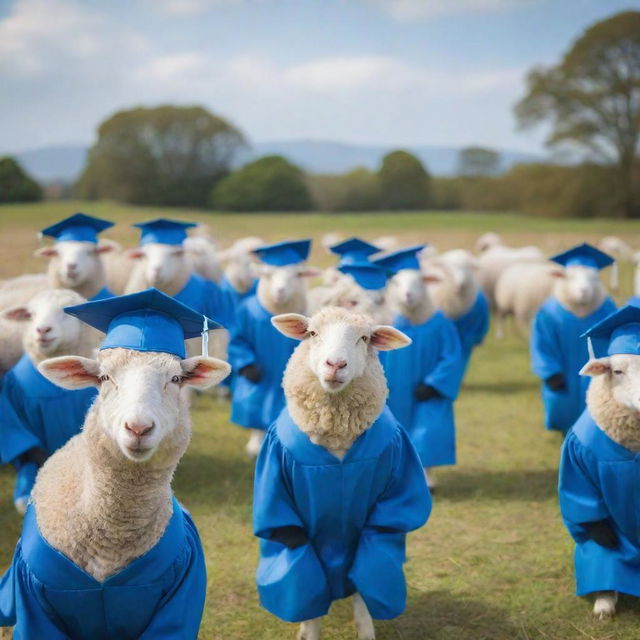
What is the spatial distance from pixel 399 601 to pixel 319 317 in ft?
4.55

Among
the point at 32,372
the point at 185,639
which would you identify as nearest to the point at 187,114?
the point at 32,372

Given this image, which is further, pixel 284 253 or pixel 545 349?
pixel 545 349

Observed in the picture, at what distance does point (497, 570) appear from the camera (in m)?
4.79

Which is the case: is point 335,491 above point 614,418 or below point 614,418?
below

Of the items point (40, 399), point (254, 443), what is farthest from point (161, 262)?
point (40, 399)

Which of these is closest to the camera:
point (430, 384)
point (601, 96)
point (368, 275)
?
point (368, 275)

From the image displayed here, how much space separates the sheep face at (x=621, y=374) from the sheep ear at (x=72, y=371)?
7.63ft

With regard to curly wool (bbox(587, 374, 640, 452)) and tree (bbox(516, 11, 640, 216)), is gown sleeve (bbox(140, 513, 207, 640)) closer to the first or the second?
curly wool (bbox(587, 374, 640, 452))

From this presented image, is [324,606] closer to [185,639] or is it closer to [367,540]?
[367,540]

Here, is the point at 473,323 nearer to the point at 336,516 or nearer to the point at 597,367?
the point at 597,367

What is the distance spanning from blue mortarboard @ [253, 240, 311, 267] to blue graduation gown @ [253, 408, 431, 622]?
3.11 meters

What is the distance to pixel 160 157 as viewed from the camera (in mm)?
16422

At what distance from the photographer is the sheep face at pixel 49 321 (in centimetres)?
480

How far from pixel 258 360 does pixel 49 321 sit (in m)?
2.26
